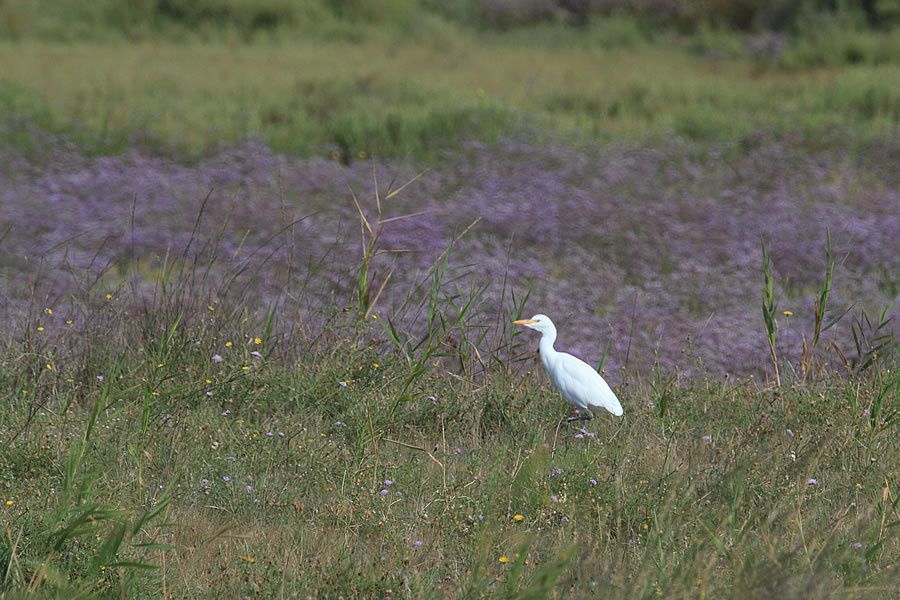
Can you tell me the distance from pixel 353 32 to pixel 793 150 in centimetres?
940

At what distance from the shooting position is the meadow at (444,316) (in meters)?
3.06

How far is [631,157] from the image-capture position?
10.3 metres

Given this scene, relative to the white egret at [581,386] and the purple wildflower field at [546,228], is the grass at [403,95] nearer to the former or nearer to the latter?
the purple wildflower field at [546,228]

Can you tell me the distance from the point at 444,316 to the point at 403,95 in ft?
24.2

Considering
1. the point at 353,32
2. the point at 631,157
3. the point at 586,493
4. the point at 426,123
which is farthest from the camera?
the point at 353,32

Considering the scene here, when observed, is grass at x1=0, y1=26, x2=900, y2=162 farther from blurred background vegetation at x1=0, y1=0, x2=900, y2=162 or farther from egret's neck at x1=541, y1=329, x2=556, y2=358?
egret's neck at x1=541, y1=329, x2=556, y2=358

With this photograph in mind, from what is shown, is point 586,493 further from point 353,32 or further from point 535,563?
point 353,32

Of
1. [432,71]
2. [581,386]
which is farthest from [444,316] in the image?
[432,71]

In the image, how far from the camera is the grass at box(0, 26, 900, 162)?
11.1 m

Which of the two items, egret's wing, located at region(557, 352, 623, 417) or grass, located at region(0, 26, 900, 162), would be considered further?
grass, located at region(0, 26, 900, 162)

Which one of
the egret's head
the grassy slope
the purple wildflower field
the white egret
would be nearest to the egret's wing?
the white egret

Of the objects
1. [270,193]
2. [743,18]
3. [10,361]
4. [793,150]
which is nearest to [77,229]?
[270,193]

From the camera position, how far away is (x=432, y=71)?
49.8ft

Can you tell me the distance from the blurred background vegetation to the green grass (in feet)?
20.5
